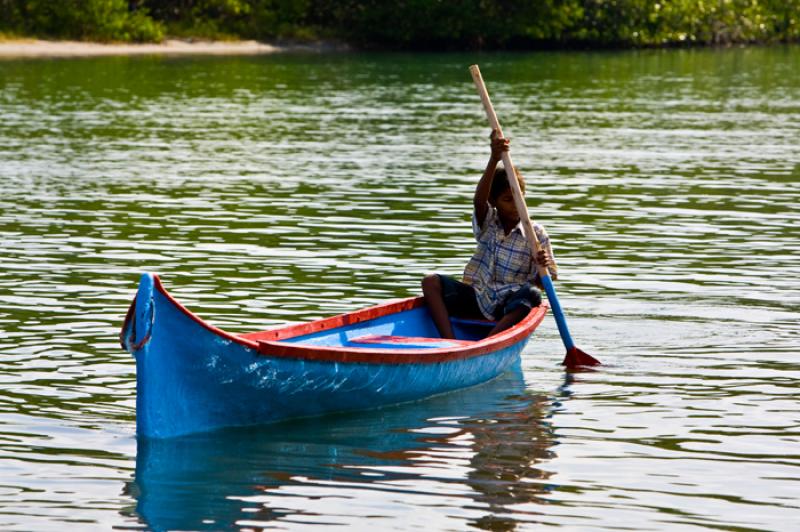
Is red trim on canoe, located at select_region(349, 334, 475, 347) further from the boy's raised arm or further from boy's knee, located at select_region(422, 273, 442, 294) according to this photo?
the boy's raised arm

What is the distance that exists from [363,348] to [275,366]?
90 cm

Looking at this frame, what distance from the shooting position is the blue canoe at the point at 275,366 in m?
7.49

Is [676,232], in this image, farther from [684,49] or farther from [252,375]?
[684,49]

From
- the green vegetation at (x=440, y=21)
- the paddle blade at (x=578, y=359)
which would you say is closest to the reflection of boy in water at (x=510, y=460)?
the paddle blade at (x=578, y=359)

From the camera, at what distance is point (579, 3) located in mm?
57562

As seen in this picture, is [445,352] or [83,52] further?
[83,52]

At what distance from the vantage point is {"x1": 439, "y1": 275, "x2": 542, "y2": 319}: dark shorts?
10094 mm

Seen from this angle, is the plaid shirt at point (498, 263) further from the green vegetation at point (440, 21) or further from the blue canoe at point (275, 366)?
the green vegetation at point (440, 21)

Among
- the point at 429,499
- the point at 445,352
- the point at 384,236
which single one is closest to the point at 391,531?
the point at 429,499

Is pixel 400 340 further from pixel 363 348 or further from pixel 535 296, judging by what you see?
pixel 535 296

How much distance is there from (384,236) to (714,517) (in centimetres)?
830

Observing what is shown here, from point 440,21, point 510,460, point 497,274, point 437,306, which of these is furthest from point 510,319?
point 440,21

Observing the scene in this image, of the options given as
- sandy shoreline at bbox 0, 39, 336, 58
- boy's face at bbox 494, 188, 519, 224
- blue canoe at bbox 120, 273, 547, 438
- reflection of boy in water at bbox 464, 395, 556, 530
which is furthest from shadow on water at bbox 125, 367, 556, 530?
sandy shoreline at bbox 0, 39, 336, 58

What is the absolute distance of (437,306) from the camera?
1010 centimetres
